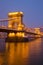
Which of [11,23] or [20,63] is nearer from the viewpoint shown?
[20,63]

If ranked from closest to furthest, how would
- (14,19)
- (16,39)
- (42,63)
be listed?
(42,63), (16,39), (14,19)

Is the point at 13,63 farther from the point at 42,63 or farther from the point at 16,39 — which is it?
the point at 16,39

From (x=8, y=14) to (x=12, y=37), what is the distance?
269 inches

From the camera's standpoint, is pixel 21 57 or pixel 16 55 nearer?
pixel 21 57

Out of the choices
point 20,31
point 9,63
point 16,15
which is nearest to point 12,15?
point 16,15

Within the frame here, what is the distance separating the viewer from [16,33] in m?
26.5

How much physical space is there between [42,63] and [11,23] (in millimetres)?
22874

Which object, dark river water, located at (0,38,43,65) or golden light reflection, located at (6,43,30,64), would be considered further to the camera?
golden light reflection, located at (6,43,30,64)

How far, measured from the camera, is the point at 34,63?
7930mm

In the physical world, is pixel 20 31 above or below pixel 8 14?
below

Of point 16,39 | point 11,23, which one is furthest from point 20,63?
point 11,23

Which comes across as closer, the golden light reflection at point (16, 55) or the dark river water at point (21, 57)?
the dark river water at point (21, 57)

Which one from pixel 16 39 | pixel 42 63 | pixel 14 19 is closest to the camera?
pixel 42 63

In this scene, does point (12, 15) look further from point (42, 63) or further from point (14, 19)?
point (42, 63)
